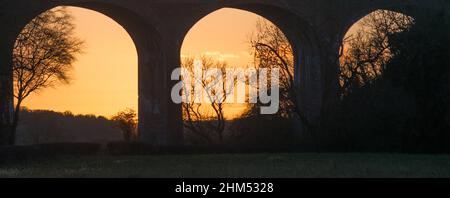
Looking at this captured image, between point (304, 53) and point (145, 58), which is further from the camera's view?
point (304, 53)

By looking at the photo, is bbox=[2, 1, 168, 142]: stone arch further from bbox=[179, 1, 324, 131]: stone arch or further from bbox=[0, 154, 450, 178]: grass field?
bbox=[0, 154, 450, 178]: grass field

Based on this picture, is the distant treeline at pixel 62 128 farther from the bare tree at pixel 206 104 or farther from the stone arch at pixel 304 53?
the stone arch at pixel 304 53

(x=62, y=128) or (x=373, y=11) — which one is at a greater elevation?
(x=373, y=11)

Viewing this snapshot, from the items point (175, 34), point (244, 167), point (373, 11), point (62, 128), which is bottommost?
point (244, 167)

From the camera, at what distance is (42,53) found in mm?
31188

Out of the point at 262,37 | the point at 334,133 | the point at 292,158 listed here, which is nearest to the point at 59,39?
the point at 262,37

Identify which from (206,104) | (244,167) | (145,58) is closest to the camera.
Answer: (244,167)

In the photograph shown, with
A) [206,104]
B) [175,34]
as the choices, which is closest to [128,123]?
[206,104]

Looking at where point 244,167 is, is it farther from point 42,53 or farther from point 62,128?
point 62,128

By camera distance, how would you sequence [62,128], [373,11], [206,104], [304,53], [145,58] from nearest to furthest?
1. [145,58]
2. [304,53]
3. [373,11]
4. [206,104]
5. [62,128]

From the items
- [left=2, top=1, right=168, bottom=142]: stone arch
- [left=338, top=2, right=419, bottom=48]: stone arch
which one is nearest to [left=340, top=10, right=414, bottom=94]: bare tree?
[left=338, top=2, right=419, bottom=48]: stone arch

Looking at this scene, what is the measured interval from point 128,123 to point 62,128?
32.1 ft
